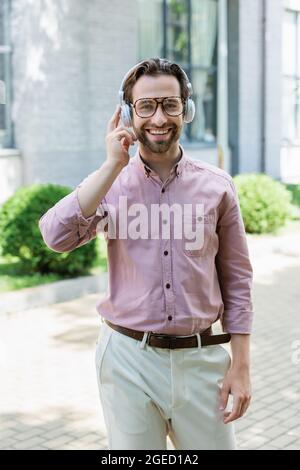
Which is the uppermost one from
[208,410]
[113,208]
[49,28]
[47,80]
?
[49,28]

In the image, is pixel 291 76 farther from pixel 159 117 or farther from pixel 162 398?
pixel 162 398

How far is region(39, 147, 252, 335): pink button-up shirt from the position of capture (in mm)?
2865

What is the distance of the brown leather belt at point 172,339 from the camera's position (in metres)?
2.86

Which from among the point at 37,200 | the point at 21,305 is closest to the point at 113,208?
the point at 21,305

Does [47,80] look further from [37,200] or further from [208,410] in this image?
[208,410]

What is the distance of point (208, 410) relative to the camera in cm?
285

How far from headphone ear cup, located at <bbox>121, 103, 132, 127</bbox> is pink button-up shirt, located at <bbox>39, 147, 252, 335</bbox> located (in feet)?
0.53

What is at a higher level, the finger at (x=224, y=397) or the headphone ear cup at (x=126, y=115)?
the headphone ear cup at (x=126, y=115)

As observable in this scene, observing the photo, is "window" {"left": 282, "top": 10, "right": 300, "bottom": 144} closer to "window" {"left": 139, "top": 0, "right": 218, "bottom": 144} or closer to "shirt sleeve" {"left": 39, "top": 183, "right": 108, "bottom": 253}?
"window" {"left": 139, "top": 0, "right": 218, "bottom": 144}

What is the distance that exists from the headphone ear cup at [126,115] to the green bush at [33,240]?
6832 millimetres

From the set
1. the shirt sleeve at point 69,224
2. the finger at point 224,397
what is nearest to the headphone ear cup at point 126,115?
the shirt sleeve at point 69,224

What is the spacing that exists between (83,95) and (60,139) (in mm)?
1156

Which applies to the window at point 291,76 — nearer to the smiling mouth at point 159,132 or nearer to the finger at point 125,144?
the smiling mouth at point 159,132

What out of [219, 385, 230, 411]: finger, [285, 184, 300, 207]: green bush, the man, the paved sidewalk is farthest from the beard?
[285, 184, 300, 207]: green bush
